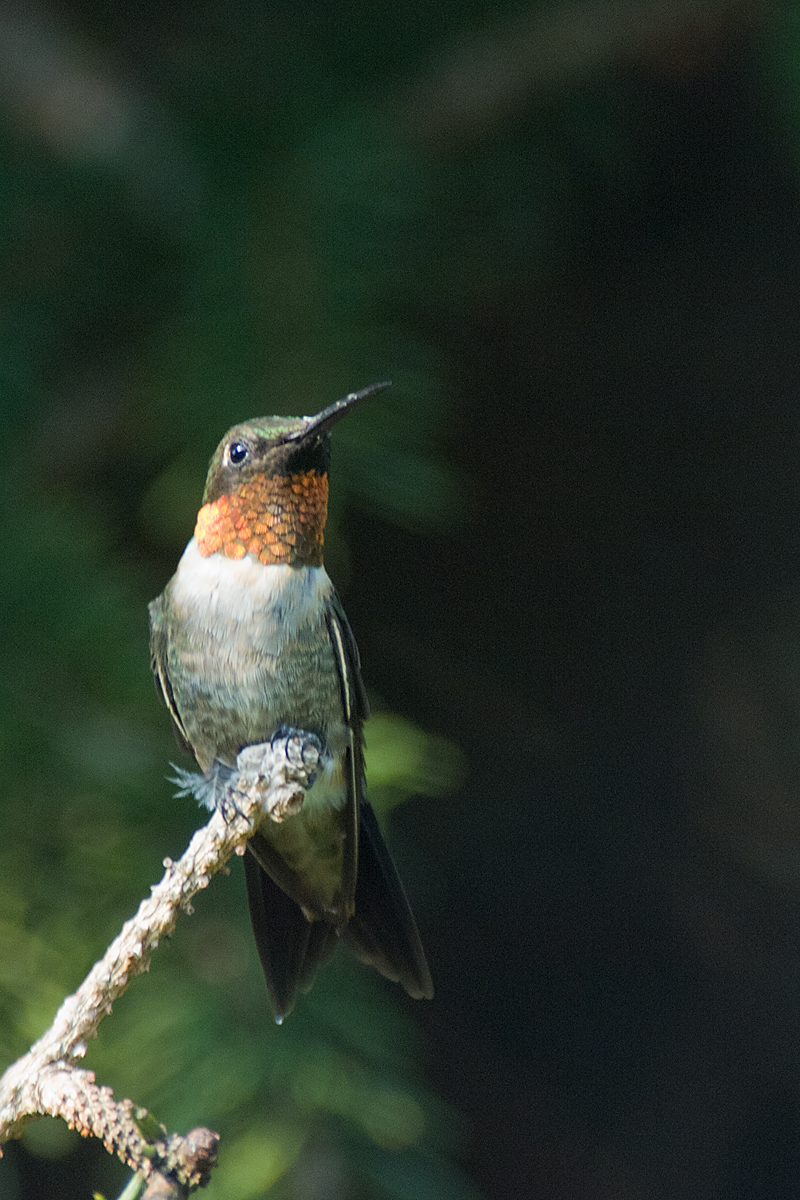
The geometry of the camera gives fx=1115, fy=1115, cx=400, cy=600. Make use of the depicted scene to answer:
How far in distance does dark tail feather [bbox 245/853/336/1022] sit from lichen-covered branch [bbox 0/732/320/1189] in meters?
0.17

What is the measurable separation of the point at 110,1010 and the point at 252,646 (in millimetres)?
335

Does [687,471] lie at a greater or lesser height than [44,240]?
greater

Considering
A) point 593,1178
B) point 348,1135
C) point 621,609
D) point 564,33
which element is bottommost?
point 348,1135

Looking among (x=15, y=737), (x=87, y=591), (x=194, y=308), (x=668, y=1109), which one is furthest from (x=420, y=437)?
(x=668, y=1109)

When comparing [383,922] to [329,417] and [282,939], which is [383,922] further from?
[329,417]

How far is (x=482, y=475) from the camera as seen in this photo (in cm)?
140

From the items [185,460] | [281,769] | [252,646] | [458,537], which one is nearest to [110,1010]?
[281,769]

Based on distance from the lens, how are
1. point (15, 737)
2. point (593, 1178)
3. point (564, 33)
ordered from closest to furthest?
point (15, 737) < point (564, 33) < point (593, 1178)

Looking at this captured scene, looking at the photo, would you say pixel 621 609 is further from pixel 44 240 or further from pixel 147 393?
pixel 44 240

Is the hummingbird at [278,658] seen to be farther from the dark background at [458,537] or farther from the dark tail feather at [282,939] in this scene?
the dark background at [458,537]

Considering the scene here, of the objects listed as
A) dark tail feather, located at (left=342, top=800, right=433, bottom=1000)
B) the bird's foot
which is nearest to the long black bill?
the bird's foot

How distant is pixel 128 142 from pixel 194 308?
0.17m

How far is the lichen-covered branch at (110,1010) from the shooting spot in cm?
39

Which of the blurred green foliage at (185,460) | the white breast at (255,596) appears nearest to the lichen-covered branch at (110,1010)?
the white breast at (255,596)
